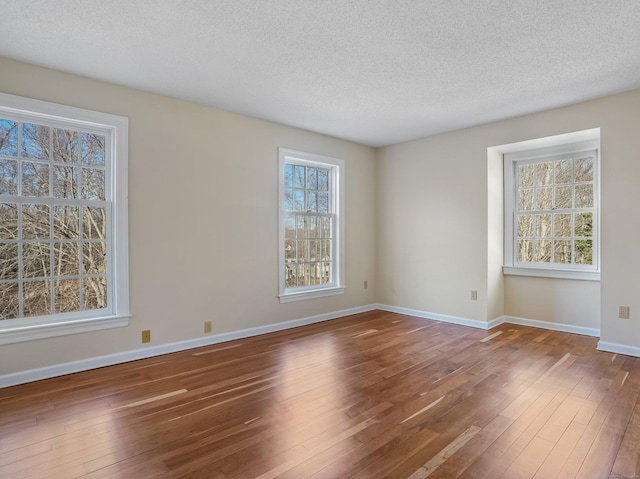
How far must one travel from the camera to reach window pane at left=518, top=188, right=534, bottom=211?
184 inches

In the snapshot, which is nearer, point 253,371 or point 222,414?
point 222,414

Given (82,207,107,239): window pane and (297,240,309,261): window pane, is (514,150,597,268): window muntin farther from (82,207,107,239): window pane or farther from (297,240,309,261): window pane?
(82,207,107,239): window pane

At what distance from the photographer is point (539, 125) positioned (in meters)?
4.08

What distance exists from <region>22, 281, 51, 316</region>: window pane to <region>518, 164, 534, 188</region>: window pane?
539cm

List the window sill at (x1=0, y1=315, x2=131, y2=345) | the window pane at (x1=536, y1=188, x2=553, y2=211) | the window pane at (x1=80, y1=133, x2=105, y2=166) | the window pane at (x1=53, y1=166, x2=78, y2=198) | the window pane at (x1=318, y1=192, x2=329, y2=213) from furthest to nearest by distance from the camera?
1. the window pane at (x1=318, y1=192, x2=329, y2=213)
2. the window pane at (x1=536, y1=188, x2=553, y2=211)
3. the window pane at (x1=80, y1=133, x2=105, y2=166)
4. the window pane at (x1=53, y1=166, x2=78, y2=198)
5. the window sill at (x1=0, y1=315, x2=131, y2=345)

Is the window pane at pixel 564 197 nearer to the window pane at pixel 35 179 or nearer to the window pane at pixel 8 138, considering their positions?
the window pane at pixel 35 179

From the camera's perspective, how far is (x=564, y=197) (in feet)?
14.4

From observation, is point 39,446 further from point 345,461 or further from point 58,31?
point 58,31

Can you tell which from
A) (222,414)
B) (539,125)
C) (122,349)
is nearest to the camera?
(222,414)

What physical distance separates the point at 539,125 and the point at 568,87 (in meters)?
0.77

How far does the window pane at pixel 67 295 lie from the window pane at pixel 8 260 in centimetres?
30

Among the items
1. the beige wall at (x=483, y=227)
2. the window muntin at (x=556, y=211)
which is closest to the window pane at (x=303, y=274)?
the beige wall at (x=483, y=227)

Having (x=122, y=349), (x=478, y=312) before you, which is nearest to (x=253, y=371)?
(x=122, y=349)

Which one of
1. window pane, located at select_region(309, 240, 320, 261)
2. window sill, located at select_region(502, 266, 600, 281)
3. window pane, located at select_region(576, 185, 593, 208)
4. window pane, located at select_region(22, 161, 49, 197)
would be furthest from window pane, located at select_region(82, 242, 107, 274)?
window pane, located at select_region(576, 185, 593, 208)
